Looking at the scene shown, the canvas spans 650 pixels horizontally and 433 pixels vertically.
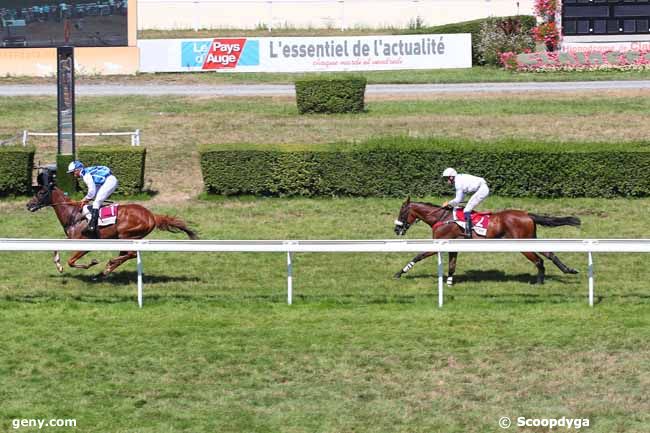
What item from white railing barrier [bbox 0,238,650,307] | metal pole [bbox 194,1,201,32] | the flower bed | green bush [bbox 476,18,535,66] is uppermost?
metal pole [bbox 194,1,201,32]

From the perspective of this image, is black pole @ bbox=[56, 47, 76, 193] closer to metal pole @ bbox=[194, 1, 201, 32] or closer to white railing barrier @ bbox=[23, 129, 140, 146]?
white railing barrier @ bbox=[23, 129, 140, 146]

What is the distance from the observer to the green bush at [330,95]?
31.8 m

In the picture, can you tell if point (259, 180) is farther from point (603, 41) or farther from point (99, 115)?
point (603, 41)

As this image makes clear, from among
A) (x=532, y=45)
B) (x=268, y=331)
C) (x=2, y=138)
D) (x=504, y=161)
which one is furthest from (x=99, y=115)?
(x=268, y=331)

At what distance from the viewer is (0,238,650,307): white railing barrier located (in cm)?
1502

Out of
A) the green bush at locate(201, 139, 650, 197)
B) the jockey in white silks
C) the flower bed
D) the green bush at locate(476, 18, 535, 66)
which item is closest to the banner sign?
the green bush at locate(476, 18, 535, 66)

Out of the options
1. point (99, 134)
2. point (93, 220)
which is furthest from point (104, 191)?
point (99, 134)

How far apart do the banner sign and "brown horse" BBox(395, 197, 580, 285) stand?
80.6 ft

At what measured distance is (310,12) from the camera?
168 feet

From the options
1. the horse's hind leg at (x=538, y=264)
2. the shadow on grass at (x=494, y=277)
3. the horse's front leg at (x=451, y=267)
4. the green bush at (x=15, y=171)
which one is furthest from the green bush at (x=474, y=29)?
the horse's front leg at (x=451, y=267)

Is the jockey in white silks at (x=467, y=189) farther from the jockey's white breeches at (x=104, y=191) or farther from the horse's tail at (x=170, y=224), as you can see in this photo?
the jockey's white breeches at (x=104, y=191)

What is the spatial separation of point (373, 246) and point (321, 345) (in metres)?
2.18

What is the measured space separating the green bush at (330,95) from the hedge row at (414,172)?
8.46m

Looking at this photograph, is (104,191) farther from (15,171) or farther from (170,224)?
(15,171)
